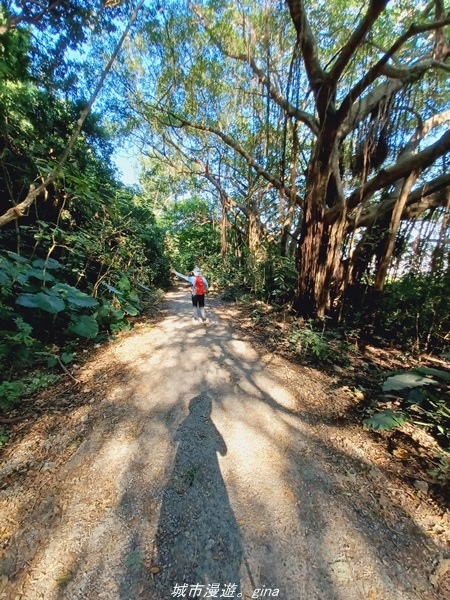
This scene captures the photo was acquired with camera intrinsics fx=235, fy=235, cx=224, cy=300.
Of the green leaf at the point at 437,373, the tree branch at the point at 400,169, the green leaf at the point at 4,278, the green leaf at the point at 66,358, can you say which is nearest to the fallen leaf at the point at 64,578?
the green leaf at the point at 66,358

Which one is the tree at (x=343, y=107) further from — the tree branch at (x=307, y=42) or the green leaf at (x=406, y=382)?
the green leaf at (x=406, y=382)

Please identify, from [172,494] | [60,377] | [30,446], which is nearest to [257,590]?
[172,494]

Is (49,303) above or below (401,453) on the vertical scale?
above

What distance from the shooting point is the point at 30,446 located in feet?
6.40

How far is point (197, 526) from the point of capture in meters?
1.44

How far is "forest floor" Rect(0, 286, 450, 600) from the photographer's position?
123cm

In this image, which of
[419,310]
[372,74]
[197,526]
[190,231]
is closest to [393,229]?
[419,310]

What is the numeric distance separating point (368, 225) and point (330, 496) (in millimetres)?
4430

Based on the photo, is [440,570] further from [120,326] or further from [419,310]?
[120,326]

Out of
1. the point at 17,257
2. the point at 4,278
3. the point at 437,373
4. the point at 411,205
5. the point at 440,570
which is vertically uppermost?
the point at 411,205

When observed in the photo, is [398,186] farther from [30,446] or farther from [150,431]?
[30,446]

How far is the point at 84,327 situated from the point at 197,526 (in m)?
2.75

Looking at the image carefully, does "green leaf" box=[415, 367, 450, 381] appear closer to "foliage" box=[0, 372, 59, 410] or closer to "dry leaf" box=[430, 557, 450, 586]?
"dry leaf" box=[430, 557, 450, 586]

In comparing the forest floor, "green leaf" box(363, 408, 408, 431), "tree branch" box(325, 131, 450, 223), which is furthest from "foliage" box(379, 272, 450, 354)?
"green leaf" box(363, 408, 408, 431)
